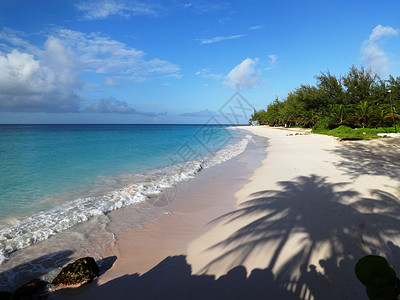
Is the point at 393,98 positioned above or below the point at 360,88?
below

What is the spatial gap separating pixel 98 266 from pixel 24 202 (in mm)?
5852

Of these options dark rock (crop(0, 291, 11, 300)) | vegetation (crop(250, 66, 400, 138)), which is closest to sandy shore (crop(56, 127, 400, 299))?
dark rock (crop(0, 291, 11, 300))

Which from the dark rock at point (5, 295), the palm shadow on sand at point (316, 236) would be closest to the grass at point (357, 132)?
the palm shadow on sand at point (316, 236)

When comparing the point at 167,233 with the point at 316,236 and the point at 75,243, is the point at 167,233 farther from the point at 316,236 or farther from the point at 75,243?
the point at 316,236

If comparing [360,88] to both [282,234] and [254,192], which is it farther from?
[282,234]

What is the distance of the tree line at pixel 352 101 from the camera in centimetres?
2862

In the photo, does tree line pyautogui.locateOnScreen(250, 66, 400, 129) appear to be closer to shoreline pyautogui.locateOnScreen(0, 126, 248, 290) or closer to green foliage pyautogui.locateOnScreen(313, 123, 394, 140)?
green foliage pyautogui.locateOnScreen(313, 123, 394, 140)

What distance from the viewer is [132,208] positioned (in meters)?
7.02

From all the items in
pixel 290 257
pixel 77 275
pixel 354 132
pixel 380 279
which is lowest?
pixel 354 132

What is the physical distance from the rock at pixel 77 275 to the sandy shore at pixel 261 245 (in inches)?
5.2

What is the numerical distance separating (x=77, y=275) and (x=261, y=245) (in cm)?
327

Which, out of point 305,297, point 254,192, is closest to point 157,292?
point 305,297

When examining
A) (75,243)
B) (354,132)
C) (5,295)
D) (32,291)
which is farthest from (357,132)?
(5,295)

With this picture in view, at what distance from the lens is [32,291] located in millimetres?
3395
